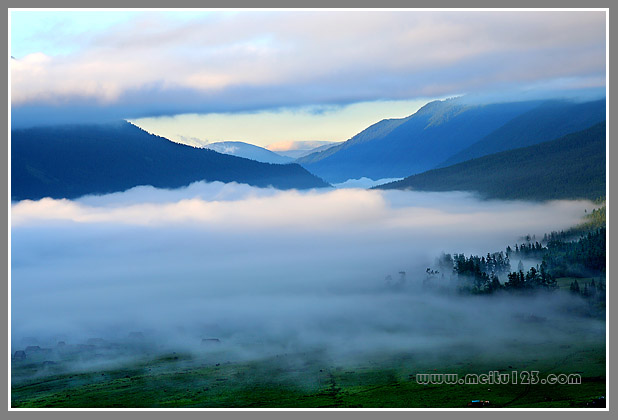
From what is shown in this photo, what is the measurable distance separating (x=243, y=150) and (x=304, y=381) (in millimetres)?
13927

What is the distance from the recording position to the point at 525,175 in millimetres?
45438

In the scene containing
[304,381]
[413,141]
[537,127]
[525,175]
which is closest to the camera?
[304,381]

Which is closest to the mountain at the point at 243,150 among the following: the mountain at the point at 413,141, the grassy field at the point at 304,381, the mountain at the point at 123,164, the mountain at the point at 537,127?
the mountain at the point at 123,164

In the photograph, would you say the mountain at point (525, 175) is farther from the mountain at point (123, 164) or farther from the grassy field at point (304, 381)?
the grassy field at point (304, 381)

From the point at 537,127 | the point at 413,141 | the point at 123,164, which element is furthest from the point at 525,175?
the point at 123,164

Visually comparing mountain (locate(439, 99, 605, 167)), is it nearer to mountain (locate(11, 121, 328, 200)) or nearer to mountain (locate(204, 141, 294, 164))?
mountain (locate(11, 121, 328, 200))

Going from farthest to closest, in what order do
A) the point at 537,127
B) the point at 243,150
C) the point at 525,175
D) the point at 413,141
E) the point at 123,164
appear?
1. the point at 413,141
2. the point at 525,175
3. the point at 537,127
4. the point at 123,164
5. the point at 243,150

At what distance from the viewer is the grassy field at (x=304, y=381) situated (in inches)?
1226

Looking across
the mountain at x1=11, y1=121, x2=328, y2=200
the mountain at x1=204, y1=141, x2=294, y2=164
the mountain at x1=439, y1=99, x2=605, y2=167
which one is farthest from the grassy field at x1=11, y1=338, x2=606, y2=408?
the mountain at x1=204, y1=141, x2=294, y2=164

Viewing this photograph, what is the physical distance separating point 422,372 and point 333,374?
5071 mm

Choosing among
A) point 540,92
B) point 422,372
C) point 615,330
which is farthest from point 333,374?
point 540,92

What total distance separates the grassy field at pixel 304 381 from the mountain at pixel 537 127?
12.0 meters

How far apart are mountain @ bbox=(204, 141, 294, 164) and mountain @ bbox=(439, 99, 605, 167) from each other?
43.4 ft

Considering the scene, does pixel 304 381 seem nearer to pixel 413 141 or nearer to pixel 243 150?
pixel 243 150
